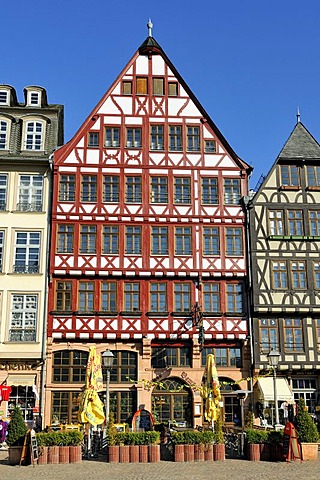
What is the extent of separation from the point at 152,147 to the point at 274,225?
687 centimetres

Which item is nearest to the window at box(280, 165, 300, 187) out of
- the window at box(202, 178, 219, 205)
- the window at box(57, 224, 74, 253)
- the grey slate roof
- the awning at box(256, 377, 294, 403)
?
the grey slate roof

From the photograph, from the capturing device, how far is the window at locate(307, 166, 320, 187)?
97.6 feet

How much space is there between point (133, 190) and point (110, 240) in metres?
2.66

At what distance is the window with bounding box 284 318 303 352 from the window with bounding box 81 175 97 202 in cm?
1047

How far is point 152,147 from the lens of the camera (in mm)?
A: 29766

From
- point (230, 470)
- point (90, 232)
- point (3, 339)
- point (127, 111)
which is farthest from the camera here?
point (127, 111)

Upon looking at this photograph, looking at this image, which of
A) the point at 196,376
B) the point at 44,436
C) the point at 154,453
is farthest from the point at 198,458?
the point at 196,376

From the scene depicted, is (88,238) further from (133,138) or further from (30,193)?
(133,138)

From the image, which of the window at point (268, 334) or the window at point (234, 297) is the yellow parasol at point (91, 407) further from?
the window at point (268, 334)

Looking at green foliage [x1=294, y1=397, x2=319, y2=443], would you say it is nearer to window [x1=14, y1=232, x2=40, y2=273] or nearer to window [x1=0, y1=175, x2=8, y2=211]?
window [x1=14, y1=232, x2=40, y2=273]

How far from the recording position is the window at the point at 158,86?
1203 inches

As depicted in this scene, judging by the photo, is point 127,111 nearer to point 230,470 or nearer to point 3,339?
point 3,339

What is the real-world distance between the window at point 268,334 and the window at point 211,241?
12.5ft

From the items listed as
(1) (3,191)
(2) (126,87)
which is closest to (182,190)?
(2) (126,87)
